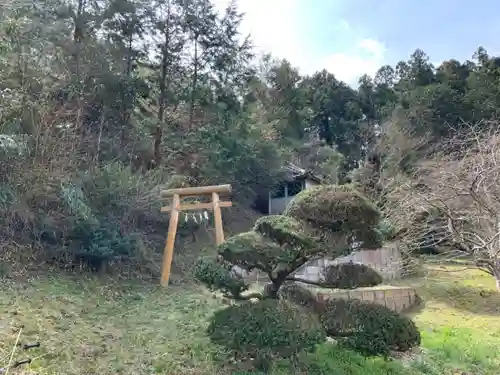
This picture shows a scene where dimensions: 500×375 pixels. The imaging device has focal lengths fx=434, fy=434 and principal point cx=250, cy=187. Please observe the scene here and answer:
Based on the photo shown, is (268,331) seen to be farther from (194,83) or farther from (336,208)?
(194,83)

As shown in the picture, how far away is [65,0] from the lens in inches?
389

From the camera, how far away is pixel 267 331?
3990 millimetres

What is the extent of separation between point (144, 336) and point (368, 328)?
8.29 feet

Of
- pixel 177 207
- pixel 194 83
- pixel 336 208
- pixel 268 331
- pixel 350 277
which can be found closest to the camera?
pixel 268 331

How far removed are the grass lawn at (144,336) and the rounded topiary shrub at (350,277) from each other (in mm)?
909

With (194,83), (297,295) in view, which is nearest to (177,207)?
(297,295)

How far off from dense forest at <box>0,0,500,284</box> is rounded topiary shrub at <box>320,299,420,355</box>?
1493 millimetres

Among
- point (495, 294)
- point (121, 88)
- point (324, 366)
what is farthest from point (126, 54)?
point (495, 294)

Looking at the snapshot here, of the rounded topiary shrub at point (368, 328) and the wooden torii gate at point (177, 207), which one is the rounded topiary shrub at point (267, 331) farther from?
the wooden torii gate at point (177, 207)

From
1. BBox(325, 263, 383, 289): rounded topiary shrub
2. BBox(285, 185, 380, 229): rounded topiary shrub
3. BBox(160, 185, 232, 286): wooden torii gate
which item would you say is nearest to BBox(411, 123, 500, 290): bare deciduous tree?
BBox(325, 263, 383, 289): rounded topiary shrub

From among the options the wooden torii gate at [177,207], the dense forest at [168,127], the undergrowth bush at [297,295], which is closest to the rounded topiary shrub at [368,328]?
the undergrowth bush at [297,295]

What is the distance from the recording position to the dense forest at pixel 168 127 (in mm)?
7043

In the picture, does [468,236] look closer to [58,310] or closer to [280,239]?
[280,239]

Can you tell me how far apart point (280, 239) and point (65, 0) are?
8.60 meters
